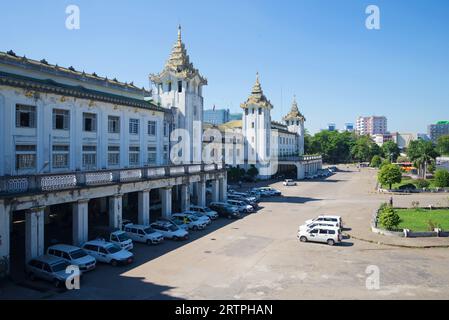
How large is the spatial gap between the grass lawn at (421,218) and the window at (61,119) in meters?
27.6

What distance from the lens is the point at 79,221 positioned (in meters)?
24.2

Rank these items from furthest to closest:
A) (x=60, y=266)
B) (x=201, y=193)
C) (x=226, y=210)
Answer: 1. (x=201, y=193)
2. (x=226, y=210)
3. (x=60, y=266)

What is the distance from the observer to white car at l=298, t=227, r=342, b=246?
1092 inches

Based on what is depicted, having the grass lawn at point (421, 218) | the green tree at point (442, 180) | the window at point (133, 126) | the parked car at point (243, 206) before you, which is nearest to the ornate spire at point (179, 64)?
the window at point (133, 126)

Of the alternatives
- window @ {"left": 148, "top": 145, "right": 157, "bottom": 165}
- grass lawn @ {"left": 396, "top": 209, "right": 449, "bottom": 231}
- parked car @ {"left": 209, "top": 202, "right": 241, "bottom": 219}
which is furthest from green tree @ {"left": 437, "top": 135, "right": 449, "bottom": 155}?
window @ {"left": 148, "top": 145, "right": 157, "bottom": 165}

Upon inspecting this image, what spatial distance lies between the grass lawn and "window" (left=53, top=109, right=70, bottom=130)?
1088 inches

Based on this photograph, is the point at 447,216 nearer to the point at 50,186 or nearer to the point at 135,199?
the point at 135,199

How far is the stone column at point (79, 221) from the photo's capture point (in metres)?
24.1

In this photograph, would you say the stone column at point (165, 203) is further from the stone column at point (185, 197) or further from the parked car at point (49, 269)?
the parked car at point (49, 269)

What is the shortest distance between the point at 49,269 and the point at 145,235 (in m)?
8.48

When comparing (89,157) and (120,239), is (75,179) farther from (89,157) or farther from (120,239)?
(89,157)

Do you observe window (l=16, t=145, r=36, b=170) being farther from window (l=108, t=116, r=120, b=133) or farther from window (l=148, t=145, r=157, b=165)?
window (l=148, t=145, r=157, b=165)

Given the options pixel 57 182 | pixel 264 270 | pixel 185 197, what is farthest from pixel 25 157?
pixel 264 270

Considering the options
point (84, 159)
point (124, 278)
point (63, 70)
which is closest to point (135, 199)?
point (84, 159)
